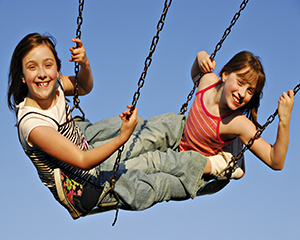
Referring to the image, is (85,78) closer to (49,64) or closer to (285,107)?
(49,64)

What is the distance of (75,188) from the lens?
3.53 meters

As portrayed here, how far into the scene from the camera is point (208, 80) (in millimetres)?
4289

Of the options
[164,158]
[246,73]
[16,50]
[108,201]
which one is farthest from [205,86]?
[16,50]

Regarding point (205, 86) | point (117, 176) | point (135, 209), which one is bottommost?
point (135, 209)

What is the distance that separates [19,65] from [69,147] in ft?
2.29

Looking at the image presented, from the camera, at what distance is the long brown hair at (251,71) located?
391 centimetres

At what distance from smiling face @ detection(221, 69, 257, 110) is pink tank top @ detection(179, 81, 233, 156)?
0.16m

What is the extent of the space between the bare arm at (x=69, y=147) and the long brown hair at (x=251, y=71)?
1137 mm

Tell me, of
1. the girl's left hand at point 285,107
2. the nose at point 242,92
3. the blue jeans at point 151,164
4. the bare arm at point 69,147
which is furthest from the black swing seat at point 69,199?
the girl's left hand at point 285,107

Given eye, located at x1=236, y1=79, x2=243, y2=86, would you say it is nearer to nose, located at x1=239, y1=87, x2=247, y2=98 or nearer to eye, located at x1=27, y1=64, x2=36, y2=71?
nose, located at x1=239, y1=87, x2=247, y2=98

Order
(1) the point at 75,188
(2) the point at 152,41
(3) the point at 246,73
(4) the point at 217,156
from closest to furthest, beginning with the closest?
(2) the point at 152,41 < (1) the point at 75,188 < (3) the point at 246,73 < (4) the point at 217,156

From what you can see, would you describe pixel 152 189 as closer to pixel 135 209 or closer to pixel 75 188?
pixel 135 209

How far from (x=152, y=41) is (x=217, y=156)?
1.30 metres

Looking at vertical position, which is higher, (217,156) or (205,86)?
(205,86)
